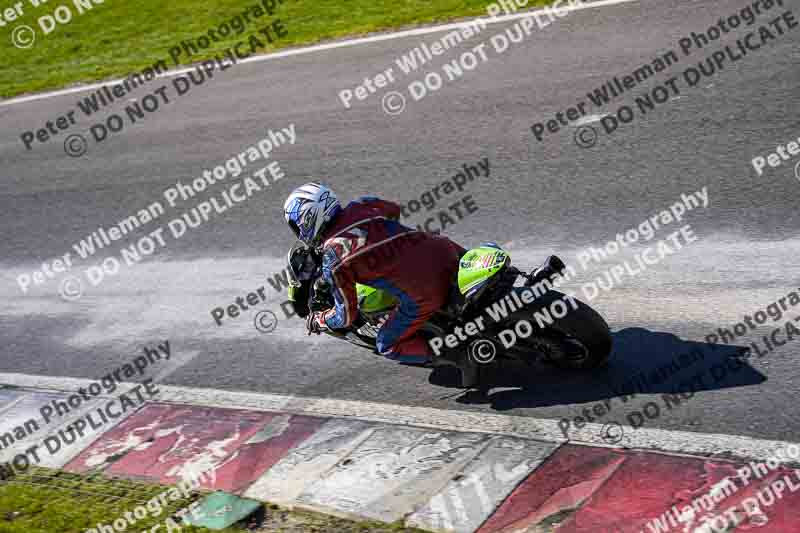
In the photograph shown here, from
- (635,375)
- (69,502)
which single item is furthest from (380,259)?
(69,502)

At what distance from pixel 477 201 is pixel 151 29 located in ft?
42.6

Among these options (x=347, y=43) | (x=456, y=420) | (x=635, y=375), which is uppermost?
(x=347, y=43)

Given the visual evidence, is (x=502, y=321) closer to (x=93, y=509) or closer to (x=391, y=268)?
(x=391, y=268)

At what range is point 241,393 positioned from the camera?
8.31 meters

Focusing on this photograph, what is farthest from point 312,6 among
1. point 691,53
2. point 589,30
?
point 691,53

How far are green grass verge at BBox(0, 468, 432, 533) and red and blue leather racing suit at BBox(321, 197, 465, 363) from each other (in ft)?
5.70

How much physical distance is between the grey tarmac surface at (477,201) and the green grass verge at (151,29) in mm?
1427

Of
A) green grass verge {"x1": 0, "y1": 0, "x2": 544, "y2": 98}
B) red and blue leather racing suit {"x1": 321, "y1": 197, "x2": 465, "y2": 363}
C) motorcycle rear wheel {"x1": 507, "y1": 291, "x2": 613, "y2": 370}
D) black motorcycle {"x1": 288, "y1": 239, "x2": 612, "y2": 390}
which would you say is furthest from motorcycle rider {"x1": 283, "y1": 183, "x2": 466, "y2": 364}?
green grass verge {"x1": 0, "y1": 0, "x2": 544, "y2": 98}

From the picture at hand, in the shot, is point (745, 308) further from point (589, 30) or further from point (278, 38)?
point (278, 38)

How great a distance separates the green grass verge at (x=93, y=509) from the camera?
6.18 meters

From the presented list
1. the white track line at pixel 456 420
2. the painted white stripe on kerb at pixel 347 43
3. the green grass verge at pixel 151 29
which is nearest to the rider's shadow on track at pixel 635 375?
the white track line at pixel 456 420

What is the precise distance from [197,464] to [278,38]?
12.3 metres

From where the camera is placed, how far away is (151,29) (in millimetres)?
20797

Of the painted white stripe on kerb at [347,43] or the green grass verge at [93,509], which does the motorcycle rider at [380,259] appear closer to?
the green grass verge at [93,509]
